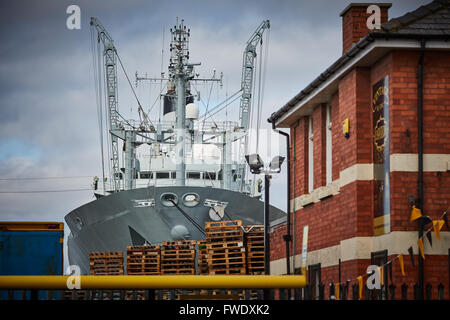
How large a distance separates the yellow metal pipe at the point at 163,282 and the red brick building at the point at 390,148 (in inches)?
278

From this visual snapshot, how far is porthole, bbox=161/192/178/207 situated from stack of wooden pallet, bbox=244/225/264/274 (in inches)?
600

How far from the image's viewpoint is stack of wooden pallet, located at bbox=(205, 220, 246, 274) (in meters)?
29.4

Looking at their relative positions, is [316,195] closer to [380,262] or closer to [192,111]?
[380,262]

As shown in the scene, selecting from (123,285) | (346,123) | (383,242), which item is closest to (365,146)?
(346,123)

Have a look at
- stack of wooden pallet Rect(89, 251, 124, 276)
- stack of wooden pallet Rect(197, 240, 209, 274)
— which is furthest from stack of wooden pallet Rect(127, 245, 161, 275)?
stack of wooden pallet Rect(89, 251, 124, 276)

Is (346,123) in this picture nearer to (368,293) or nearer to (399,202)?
(399,202)

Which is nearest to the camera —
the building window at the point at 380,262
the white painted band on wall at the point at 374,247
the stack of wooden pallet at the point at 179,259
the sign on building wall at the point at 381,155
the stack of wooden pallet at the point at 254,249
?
the building window at the point at 380,262

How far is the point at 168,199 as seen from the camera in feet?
147

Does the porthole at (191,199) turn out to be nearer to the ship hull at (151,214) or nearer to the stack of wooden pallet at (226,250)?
the ship hull at (151,214)

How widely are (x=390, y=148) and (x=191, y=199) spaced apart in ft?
94.4

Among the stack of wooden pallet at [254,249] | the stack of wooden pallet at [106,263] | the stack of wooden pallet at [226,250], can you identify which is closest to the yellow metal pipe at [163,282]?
the stack of wooden pallet at [226,250]

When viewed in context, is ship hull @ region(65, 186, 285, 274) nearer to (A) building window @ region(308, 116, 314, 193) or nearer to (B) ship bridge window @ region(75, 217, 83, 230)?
(B) ship bridge window @ region(75, 217, 83, 230)

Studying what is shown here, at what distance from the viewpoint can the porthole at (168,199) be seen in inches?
1764

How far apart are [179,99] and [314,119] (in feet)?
95.8
